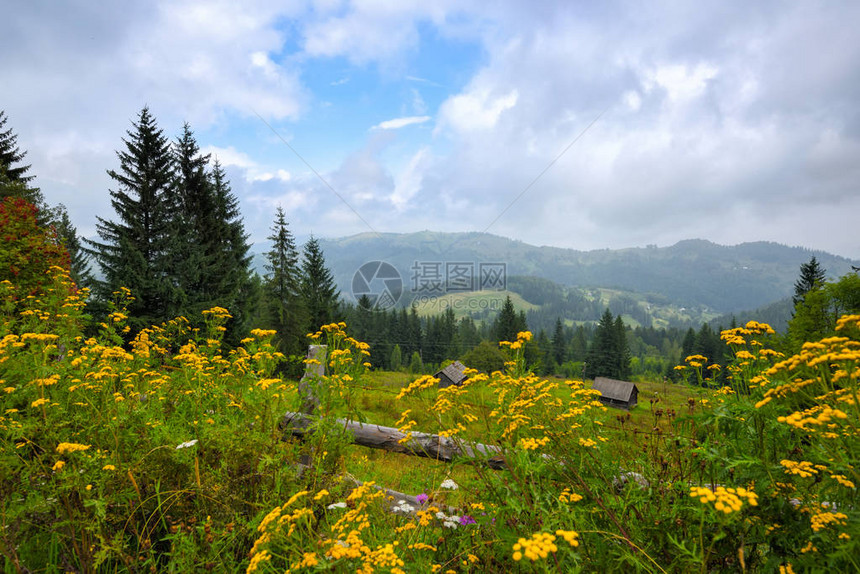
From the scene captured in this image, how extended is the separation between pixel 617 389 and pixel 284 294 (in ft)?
148

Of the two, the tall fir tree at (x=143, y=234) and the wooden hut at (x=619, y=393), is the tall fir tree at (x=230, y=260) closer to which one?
the tall fir tree at (x=143, y=234)

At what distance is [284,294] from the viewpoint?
32.5m

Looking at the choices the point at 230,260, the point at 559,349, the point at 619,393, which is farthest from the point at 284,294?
the point at 559,349

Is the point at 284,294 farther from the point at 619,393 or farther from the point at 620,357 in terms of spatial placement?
the point at 620,357

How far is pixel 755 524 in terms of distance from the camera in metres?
1.88

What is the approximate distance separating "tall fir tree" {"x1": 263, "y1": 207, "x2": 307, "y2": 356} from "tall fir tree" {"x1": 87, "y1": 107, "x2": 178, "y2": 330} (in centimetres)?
854

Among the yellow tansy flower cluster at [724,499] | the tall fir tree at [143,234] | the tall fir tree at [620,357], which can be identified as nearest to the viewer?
the yellow tansy flower cluster at [724,499]

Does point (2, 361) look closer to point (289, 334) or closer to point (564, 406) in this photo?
point (564, 406)

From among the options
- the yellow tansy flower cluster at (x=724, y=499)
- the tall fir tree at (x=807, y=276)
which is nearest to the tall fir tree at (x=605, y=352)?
the tall fir tree at (x=807, y=276)

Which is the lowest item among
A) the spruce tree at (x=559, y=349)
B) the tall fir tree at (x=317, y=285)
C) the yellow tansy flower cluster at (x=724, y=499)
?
the spruce tree at (x=559, y=349)

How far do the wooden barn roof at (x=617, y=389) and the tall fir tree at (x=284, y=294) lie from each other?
38.5m

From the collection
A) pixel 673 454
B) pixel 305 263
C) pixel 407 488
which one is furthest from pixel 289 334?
pixel 673 454

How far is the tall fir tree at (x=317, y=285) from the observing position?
39.9 meters

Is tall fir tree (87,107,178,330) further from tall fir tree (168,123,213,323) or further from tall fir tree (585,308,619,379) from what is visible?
tall fir tree (585,308,619,379)
